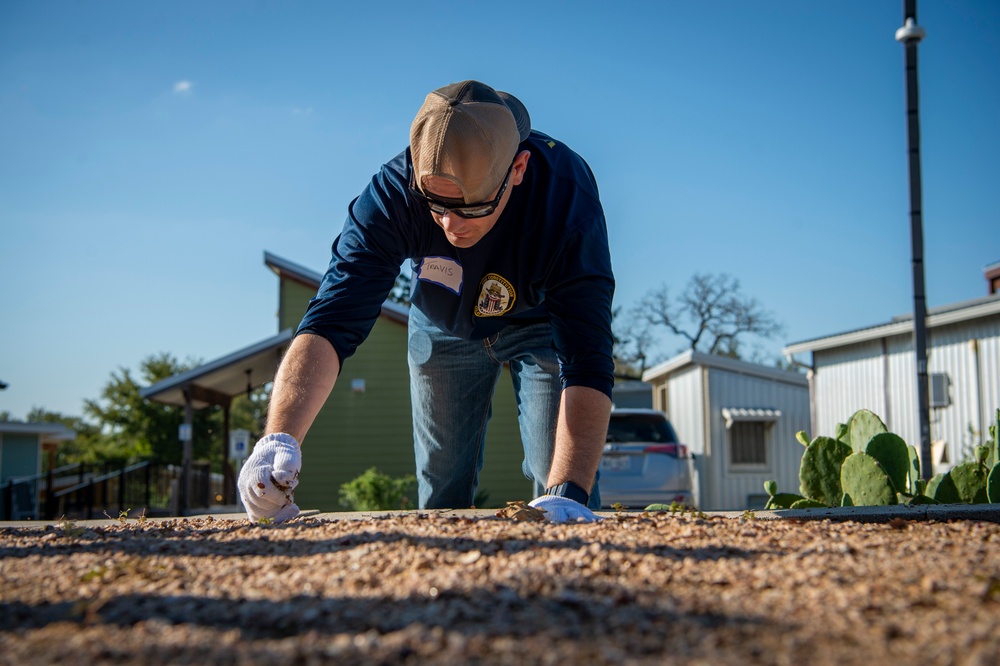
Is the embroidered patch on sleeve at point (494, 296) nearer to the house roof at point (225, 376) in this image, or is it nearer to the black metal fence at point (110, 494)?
the house roof at point (225, 376)

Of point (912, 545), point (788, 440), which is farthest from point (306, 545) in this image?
point (788, 440)

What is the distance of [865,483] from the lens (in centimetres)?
377

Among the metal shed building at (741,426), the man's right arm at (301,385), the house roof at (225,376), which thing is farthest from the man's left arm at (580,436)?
the metal shed building at (741,426)

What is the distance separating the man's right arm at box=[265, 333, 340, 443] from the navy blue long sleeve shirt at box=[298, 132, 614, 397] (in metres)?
0.06

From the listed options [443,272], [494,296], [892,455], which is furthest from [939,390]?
[443,272]

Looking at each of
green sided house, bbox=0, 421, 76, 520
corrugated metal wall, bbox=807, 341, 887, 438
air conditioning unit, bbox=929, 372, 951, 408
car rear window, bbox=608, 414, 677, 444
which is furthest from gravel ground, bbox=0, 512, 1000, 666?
green sided house, bbox=0, 421, 76, 520

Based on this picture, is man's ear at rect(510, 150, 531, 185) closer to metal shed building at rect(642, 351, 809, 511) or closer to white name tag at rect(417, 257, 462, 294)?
white name tag at rect(417, 257, 462, 294)

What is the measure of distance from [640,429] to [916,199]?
15.5 feet

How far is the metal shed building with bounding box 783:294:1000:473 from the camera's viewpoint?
40.6 ft

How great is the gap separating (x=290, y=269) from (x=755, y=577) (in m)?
14.8

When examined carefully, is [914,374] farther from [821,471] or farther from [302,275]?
[821,471]

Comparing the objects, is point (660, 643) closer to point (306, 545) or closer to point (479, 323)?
point (306, 545)

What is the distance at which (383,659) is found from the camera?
4.12 ft

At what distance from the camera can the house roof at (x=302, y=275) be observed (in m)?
15.6
